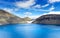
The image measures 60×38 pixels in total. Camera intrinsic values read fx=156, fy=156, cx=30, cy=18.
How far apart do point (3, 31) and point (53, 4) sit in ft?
4.58

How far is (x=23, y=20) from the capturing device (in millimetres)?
3865

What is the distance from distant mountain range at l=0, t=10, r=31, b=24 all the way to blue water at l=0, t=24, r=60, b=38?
0.10 meters

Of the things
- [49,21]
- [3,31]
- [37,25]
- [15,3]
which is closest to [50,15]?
[49,21]

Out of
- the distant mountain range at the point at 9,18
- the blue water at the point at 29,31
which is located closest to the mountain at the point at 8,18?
the distant mountain range at the point at 9,18

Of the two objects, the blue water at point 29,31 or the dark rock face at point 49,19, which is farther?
the dark rock face at point 49,19

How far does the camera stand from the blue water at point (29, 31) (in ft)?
12.3

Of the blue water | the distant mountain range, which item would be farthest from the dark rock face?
the distant mountain range

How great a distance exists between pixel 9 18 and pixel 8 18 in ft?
0.08

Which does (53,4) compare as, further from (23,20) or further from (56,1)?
(23,20)

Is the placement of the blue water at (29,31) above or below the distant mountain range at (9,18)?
below

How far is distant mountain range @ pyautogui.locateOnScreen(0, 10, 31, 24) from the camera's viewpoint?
384 centimetres

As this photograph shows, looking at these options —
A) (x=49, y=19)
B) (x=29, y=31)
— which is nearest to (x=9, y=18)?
(x=29, y=31)

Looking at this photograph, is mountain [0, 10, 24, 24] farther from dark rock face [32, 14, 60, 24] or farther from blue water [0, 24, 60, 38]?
dark rock face [32, 14, 60, 24]

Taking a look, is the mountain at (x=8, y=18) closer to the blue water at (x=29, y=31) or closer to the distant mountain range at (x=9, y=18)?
the distant mountain range at (x=9, y=18)
